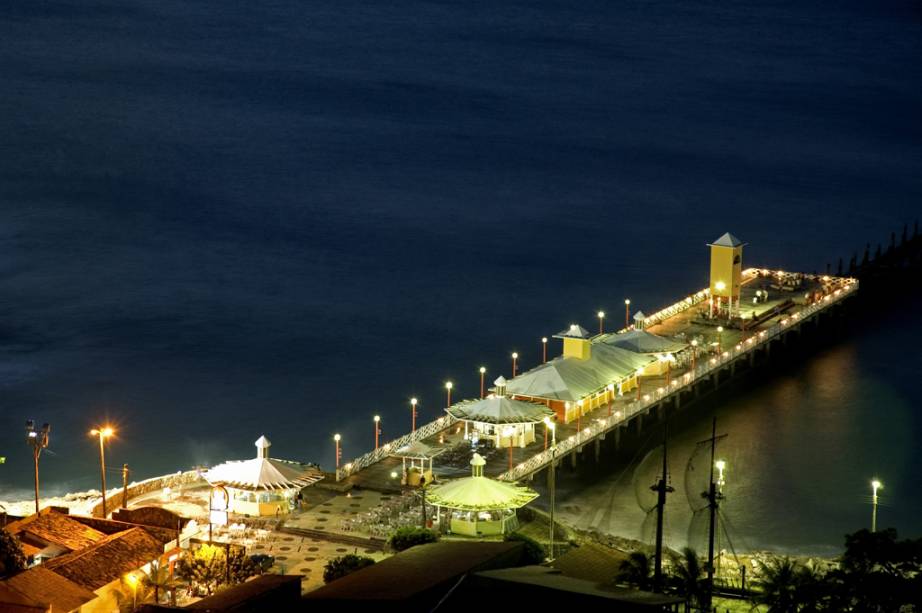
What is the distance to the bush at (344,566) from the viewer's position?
4681 cm

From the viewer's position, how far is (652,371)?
7538cm

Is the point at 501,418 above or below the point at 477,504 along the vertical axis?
above

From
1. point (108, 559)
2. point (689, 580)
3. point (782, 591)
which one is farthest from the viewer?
point (108, 559)

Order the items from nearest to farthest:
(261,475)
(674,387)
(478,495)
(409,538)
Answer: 1. (409,538)
2. (478,495)
3. (261,475)
4. (674,387)

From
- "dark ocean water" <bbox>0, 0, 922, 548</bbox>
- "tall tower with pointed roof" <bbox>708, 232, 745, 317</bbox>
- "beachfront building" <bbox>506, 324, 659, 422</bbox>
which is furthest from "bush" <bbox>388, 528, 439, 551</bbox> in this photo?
"tall tower with pointed roof" <bbox>708, 232, 745, 317</bbox>

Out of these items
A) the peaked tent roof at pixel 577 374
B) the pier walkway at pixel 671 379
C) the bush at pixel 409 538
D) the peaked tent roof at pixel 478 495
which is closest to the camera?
the bush at pixel 409 538

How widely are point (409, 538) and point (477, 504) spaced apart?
172 inches

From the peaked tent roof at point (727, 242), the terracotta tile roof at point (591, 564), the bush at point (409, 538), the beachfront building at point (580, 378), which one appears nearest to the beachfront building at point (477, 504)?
the bush at point (409, 538)

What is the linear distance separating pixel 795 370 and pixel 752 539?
82.2ft

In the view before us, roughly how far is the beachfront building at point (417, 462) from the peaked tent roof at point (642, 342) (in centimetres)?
1531

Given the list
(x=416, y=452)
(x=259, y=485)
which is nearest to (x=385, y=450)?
(x=416, y=452)

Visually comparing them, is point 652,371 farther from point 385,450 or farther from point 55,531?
point 55,531

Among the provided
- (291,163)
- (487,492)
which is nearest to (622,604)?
(487,492)

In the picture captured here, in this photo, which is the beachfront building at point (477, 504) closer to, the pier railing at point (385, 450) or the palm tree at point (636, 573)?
the pier railing at point (385, 450)
